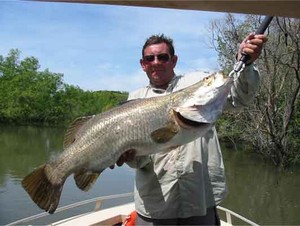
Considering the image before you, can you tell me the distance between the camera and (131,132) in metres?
2.27

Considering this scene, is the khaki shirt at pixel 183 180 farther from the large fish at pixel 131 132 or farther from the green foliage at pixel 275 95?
the green foliage at pixel 275 95

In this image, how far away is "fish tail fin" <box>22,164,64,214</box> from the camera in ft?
7.55

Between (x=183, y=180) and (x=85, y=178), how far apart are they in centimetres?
62

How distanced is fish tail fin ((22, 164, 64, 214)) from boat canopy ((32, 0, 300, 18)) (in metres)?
1.32

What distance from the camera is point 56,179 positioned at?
2336 millimetres

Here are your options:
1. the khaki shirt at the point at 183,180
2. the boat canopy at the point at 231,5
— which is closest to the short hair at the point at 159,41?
the khaki shirt at the point at 183,180

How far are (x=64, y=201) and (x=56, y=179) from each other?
11033mm

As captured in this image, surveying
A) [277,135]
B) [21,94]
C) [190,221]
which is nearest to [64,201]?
[190,221]

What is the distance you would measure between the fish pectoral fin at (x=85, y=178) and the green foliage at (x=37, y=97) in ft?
196

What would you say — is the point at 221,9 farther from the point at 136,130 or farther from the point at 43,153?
the point at 43,153

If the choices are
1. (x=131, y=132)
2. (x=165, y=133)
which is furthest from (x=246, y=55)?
(x=131, y=132)

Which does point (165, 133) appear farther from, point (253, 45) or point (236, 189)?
point (236, 189)

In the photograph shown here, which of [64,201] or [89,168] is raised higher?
[89,168]

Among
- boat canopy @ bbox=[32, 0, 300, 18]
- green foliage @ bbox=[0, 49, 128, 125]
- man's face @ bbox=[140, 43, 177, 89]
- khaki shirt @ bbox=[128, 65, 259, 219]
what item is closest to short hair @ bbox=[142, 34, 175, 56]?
man's face @ bbox=[140, 43, 177, 89]
